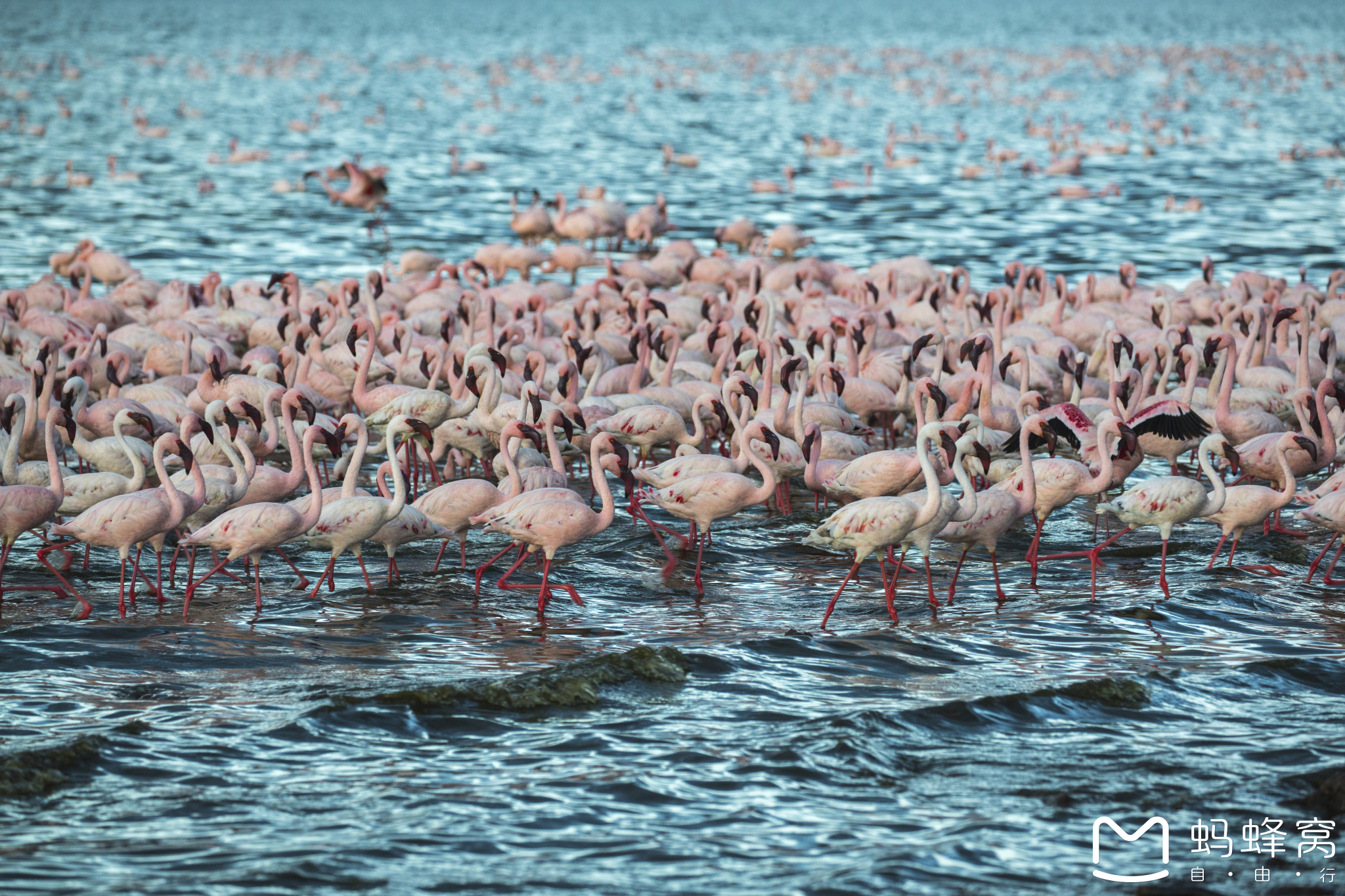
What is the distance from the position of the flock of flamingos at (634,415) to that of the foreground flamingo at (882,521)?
0.8 inches

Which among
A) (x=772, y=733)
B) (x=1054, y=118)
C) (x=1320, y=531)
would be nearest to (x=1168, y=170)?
(x=1054, y=118)

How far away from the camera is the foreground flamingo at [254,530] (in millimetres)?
8945

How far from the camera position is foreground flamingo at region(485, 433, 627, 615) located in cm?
917

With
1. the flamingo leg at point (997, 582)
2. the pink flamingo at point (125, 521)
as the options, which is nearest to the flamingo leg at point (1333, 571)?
the flamingo leg at point (997, 582)

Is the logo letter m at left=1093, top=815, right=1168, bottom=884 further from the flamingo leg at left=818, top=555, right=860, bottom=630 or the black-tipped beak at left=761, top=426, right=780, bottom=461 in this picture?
the black-tipped beak at left=761, top=426, right=780, bottom=461

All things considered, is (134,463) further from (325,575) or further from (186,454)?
(325,575)

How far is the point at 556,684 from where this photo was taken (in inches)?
312

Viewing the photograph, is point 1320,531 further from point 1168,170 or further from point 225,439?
point 1168,170

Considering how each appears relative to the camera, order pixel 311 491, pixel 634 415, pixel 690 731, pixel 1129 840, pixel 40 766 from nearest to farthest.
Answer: pixel 1129 840, pixel 40 766, pixel 690 731, pixel 311 491, pixel 634 415

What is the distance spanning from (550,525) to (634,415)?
2.47 metres

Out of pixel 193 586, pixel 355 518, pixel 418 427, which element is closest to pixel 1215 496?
pixel 418 427

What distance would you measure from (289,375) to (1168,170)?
25077 mm

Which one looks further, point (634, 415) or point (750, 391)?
point (634, 415)

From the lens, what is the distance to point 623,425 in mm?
11516
